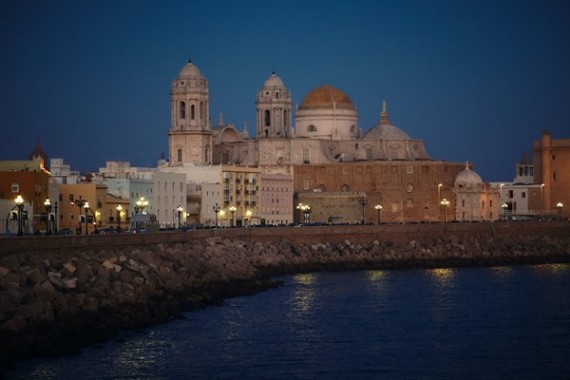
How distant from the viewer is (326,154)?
398 ft

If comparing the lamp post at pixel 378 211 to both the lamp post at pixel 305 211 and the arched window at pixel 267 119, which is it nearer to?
the lamp post at pixel 305 211

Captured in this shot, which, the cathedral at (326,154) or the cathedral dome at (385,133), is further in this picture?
the cathedral dome at (385,133)

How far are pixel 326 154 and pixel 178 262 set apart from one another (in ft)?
199

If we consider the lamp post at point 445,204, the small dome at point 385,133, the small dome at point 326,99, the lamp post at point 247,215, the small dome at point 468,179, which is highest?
the small dome at point 326,99

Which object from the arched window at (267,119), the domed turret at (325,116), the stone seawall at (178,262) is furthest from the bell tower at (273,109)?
the stone seawall at (178,262)

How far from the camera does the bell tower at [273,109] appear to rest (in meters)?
118

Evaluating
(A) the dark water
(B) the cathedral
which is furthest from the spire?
(A) the dark water

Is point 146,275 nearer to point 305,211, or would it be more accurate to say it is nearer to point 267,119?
point 305,211

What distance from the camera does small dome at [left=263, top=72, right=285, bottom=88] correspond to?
118m

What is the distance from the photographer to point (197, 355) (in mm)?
43844

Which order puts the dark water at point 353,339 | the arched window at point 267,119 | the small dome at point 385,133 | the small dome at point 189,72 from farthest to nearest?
the small dome at point 385,133 < the arched window at point 267,119 < the small dome at point 189,72 < the dark water at point 353,339

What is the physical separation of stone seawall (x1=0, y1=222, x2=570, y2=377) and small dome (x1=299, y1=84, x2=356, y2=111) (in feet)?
116

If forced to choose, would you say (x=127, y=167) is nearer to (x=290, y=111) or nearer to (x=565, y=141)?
(x=290, y=111)

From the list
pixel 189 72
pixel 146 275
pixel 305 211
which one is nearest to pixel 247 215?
pixel 305 211
